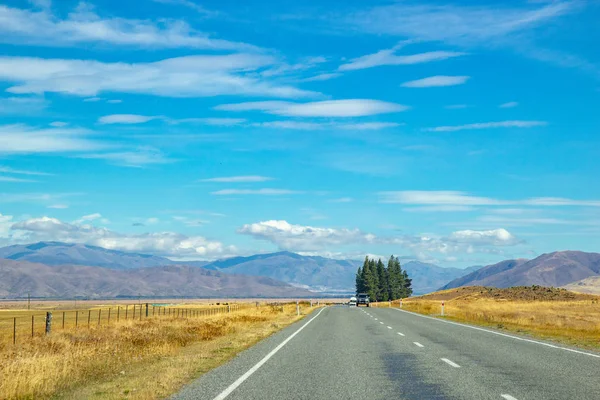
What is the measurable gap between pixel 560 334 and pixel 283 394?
19.9m

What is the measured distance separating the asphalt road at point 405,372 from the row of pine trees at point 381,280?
13755cm

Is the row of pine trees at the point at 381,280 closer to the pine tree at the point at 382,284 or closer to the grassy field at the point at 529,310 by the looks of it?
the pine tree at the point at 382,284

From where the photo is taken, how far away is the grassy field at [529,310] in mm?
29516

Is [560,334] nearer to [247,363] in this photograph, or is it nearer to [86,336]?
[247,363]

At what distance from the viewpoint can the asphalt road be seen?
452 inches

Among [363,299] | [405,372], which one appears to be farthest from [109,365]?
[363,299]

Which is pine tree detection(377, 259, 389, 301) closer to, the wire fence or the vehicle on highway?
the vehicle on highway

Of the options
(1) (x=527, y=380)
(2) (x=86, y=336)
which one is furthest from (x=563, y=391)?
(2) (x=86, y=336)

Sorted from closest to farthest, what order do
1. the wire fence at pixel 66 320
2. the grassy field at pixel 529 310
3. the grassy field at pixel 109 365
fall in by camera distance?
the grassy field at pixel 109 365 → the grassy field at pixel 529 310 → the wire fence at pixel 66 320

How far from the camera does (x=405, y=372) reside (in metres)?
14.4

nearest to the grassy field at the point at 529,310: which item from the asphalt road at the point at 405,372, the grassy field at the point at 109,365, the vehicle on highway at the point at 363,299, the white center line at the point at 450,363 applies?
the vehicle on highway at the point at 363,299

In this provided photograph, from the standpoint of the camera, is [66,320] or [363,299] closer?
[66,320]

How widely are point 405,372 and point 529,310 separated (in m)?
52.2

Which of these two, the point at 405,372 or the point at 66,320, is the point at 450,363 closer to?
the point at 405,372
